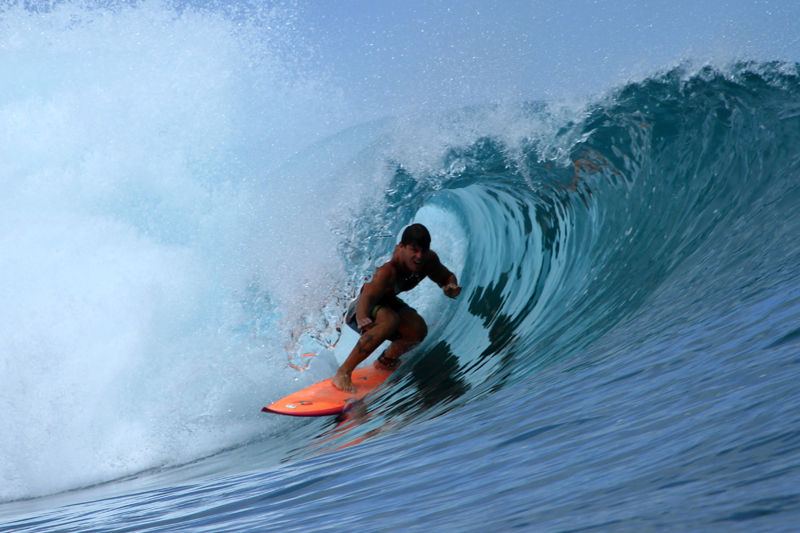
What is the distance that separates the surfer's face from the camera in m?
4.29

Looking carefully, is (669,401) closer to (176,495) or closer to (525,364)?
(525,364)

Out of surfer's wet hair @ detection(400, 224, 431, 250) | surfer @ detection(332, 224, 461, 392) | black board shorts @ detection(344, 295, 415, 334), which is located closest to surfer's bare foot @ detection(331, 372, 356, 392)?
surfer @ detection(332, 224, 461, 392)

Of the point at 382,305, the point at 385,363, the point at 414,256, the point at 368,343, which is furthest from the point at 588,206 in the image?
the point at 368,343

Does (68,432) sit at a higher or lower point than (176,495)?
higher

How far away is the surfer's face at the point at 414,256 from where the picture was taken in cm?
429

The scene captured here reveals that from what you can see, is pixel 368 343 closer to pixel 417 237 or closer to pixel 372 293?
pixel 372 293

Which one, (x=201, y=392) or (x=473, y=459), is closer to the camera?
(x=473, y=459)

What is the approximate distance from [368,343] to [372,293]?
1.22 ft

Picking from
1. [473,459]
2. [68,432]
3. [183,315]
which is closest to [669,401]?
[473,459]

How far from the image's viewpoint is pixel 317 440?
12.7 feet

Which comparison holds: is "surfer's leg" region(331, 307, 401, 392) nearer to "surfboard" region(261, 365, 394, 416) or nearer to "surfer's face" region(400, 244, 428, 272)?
"surfboard" region(261, 365, 394, 416)

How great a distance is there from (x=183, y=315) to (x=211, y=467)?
132 inches

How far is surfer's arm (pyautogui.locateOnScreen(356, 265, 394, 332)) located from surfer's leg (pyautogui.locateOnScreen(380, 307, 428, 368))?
1.31ft

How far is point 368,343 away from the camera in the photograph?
446cm
